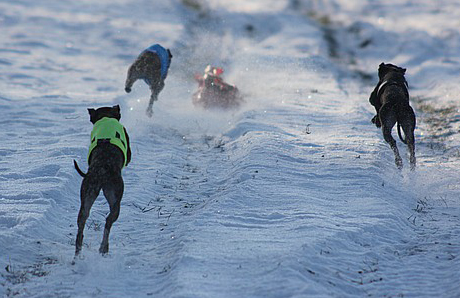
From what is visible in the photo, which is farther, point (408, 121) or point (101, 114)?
point (408, 121)

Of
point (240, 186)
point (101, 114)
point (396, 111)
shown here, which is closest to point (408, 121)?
point (396, 111)

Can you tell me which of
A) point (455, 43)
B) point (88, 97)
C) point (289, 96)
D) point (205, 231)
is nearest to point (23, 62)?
point (88, 97)

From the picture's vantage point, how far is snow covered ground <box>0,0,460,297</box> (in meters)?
5.01

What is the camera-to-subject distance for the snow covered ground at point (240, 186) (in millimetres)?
5008

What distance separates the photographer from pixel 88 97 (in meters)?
13.6

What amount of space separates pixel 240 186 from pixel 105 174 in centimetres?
256

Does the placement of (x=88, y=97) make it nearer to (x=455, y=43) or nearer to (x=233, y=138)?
(x=233, y=138)

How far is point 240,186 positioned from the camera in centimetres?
742

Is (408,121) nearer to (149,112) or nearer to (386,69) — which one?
(386,69)

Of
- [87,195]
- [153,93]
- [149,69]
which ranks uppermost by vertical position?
[149,69]

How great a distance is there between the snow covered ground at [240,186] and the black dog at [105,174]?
1.26 feet

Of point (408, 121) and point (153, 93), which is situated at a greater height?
point (153, 93)

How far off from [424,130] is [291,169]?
14.7 feet

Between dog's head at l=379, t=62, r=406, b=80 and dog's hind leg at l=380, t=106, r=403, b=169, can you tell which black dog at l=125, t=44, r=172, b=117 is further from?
dog's hind leg at l=380, t=106, r=403, b=169
